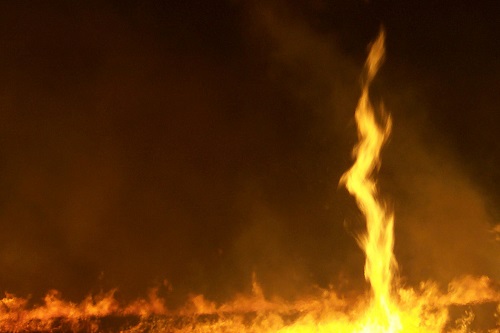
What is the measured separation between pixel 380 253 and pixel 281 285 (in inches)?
44.3

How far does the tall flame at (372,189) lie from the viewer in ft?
18.3

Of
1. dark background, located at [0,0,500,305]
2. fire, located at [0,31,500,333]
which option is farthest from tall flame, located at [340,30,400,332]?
dark background, located at [0,0,500,305]

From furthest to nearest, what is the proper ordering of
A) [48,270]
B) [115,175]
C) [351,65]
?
1. [351,65]
2. [115,175]
3. [48,270]

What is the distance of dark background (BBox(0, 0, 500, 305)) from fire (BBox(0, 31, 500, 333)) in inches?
6.1

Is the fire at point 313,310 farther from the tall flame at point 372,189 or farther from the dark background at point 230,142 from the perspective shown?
the dark background at point 230,142

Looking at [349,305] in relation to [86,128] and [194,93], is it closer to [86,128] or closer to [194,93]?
[194,93]

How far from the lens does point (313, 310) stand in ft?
18.0

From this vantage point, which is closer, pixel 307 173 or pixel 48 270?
pixel 48 270

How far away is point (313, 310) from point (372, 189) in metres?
1.58

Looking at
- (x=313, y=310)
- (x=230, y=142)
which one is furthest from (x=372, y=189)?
(x=230, y=142)

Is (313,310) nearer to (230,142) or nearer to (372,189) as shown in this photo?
(372,189)

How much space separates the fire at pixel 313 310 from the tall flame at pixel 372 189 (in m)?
0.01

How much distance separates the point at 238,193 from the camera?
5.95m

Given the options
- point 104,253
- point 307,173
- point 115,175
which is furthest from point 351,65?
point 104,253
